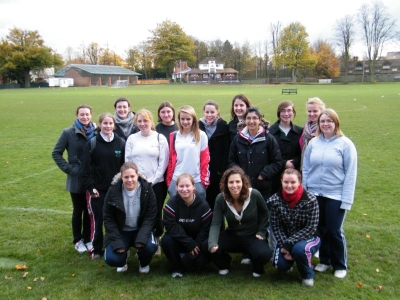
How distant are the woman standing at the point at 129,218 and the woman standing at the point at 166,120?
98cm

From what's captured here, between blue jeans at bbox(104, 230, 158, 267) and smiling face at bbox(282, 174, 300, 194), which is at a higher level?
smiling face at bbox(282, 174, 300, 194)

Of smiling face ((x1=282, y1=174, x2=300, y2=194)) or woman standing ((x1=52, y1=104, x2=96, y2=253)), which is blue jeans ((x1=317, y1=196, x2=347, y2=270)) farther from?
woman standing ((x1=52, y1=104, x2=96, y2=253))

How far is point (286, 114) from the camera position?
4.84 metres

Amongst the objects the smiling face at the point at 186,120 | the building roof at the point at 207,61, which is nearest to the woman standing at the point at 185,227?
the smiling face at the point at 186,120

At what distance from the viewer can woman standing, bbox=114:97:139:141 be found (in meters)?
5.16

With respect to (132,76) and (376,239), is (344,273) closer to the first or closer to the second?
(376,239)

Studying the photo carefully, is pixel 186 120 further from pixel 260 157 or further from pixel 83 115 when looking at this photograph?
pixel 83 115

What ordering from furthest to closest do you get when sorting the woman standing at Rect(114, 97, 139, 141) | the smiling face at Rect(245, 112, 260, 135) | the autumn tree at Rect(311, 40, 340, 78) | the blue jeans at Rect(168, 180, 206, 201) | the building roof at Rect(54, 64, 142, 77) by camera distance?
1. the building roof at Rect(54, 64, 142, 77)
2. the autumn tree at Rect(311, 40, 340, 78)
3. the woman standing at Rect(114, 97, 139, 141)
4. the blue jeans at Rect(168, 180, 206, 201)
5. the smiling face at Rect(245, 112, 260, 135)

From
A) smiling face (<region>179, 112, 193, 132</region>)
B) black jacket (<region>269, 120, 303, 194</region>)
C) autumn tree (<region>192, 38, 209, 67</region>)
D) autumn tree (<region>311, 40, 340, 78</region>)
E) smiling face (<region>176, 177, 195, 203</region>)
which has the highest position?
autumn tree (<region>192, 38, 209, 67</region>)

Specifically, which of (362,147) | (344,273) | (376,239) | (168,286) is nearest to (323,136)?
(344,273)

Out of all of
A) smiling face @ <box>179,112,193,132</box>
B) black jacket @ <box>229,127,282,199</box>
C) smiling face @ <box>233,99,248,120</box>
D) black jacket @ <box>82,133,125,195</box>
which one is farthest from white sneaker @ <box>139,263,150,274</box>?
smiling face @ <box>233,99,248,120</box>

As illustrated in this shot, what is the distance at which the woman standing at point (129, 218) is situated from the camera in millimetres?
4266

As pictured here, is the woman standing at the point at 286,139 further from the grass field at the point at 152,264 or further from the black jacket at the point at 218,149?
the grass field at the point at 152,264

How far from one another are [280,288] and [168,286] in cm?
125
